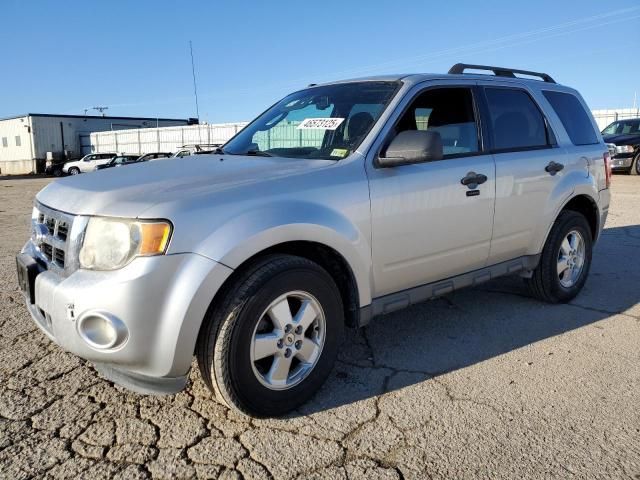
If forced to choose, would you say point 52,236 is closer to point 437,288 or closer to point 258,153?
point 258,153

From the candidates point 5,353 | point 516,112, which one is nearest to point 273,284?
point 5,353

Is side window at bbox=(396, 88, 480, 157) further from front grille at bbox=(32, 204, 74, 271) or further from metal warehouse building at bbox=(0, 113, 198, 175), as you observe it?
metal warehouse building at bbox=(0, 113, 198, 175)

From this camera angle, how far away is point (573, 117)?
4.71 m

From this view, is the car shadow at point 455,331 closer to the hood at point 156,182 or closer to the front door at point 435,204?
the front door at point 435,204

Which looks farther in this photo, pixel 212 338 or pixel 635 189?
pixel 635 189

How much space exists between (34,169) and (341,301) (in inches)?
1876

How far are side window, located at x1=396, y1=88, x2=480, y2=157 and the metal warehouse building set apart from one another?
4122 cm

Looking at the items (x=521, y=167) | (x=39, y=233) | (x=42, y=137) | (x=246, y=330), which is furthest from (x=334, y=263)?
(x=42, y=137)

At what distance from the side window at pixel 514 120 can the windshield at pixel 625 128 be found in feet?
50.9

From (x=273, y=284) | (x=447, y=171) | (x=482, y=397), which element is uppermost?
(x=447, y=171)

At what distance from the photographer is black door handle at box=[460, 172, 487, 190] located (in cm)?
350

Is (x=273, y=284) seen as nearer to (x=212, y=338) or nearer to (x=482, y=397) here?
(x=212, y=338)

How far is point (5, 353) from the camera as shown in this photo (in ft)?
11.6

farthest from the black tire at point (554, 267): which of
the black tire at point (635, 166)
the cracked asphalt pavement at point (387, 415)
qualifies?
the black tire at point (635, 166)
